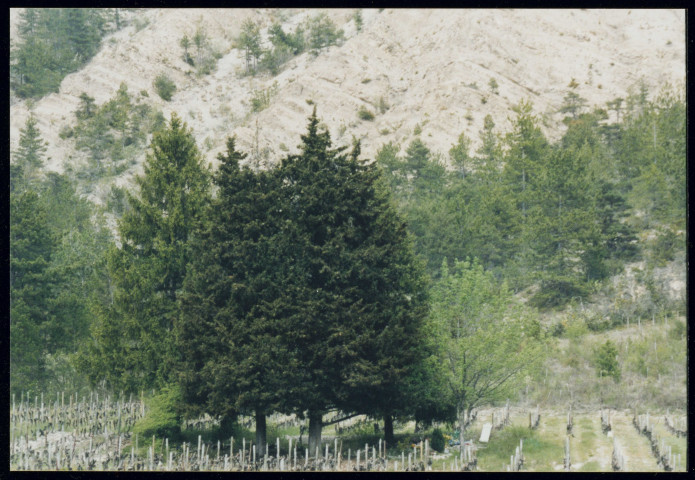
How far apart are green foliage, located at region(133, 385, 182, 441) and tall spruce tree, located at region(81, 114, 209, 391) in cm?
116

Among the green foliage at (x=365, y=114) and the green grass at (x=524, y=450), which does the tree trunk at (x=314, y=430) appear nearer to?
the green grass at (x=524, y=450)

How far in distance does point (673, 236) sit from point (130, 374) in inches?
1413

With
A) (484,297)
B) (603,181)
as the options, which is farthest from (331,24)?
(484,297)

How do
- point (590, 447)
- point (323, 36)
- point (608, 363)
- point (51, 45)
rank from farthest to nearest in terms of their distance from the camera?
point (51, 45) → point (323, 36) → point (608, 363) → point (590, 447)

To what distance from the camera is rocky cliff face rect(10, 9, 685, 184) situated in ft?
278

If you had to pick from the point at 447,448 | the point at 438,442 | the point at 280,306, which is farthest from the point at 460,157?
the point at 280,306

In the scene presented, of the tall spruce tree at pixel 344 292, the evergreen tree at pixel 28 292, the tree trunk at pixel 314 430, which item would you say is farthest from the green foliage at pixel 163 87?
the tree trunk at pixel 314 430

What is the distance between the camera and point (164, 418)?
24.5 m

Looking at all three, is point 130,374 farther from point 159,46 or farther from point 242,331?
point 159,46

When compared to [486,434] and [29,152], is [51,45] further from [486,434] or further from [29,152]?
[486,434]

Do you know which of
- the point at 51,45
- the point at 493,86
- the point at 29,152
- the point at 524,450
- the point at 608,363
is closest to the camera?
the point at 524,450

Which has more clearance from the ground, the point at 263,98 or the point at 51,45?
the point at 51,45

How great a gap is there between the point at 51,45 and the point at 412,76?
208 feet

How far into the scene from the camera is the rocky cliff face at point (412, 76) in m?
84.8
